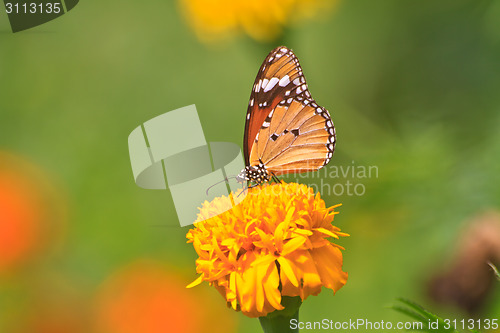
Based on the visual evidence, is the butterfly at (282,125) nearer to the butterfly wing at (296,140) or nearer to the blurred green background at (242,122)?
the butterfly wing at (296,140)

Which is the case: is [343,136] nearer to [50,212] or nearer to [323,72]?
[323,72]

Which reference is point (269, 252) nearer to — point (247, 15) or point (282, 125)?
point (282, 125)

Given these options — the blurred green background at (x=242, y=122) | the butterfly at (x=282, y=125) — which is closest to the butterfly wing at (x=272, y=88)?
the butterfly at (x=282, y=125)

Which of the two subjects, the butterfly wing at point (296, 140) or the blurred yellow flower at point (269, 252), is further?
the butterfly wing at point (296, 140)

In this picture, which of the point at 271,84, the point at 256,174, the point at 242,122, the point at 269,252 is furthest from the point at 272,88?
the point at 242,122

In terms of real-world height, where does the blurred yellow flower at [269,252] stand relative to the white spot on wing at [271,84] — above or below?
below

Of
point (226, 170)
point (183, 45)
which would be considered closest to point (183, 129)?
point (226, 170)
